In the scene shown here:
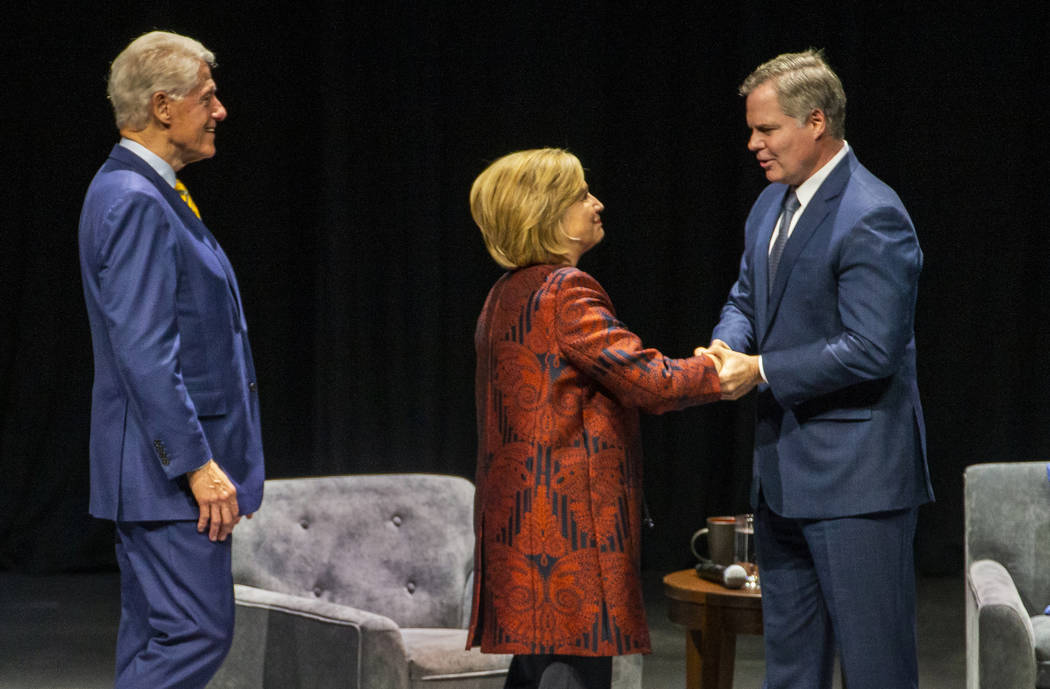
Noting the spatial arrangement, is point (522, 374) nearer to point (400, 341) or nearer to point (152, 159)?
point (152, 159)

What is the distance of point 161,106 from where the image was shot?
98.6 inches

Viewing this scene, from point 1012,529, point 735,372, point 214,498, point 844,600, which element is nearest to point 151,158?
point 214,498

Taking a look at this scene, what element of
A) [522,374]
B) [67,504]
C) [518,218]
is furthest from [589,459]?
[67,504]

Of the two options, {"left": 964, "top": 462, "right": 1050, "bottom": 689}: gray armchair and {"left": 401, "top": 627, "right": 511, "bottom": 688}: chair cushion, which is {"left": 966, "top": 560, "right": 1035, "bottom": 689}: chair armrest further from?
{"left": 401, "top": 627, "right": 511, "bottom": 688}: chair cushion

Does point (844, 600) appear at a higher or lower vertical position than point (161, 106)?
lower

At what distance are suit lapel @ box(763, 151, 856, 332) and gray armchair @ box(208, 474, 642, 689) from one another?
117 cm

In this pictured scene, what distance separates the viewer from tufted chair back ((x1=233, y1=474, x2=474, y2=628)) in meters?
3.57

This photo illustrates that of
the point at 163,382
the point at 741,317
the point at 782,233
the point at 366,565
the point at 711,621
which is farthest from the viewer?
the point at 366,565

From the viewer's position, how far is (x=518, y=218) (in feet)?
8.34

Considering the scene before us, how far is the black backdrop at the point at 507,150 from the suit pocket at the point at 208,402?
3571 millimetres

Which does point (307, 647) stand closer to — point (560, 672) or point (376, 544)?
point (376, 544)

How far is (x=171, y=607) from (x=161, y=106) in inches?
37.9

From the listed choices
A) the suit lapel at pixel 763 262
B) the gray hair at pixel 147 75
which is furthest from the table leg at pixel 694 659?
the gray hair at pixel 147 75

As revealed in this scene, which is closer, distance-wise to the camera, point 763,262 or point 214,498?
point 214,498
